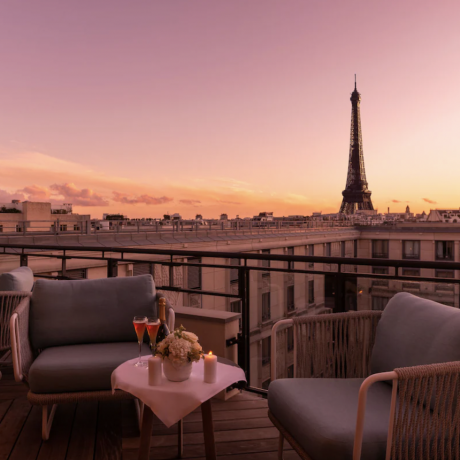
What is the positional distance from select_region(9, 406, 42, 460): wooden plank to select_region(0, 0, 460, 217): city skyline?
9.92 metres

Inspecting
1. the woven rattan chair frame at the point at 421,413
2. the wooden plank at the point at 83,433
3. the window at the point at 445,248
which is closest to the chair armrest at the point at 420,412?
the woven rattan chair frame at the point at 421,413

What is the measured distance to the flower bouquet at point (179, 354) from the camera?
195cm

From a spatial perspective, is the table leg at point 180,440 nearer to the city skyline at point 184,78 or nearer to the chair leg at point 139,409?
the chair leg at point 139,409

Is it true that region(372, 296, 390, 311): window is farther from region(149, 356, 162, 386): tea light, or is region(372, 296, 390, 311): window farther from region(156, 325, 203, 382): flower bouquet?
A: region(149, 356, 162, 386): tea light

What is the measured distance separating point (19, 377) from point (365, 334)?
85.7 inches

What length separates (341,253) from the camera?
134ft

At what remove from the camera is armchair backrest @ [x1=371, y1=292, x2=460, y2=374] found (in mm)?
1955

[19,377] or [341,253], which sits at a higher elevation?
[19,377]

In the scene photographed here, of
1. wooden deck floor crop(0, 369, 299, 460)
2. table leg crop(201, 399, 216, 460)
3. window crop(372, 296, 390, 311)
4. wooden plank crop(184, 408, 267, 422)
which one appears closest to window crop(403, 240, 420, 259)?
window crop(372, 296, 390, 311)

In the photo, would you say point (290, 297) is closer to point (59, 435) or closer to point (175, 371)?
point (59, 435)

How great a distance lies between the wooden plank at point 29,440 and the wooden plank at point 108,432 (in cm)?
36

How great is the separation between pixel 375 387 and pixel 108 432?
169cm

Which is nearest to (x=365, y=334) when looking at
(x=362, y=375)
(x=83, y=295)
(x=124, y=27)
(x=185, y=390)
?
(x=362, y=375)

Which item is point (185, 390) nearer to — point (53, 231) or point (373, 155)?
point (53, 231)
